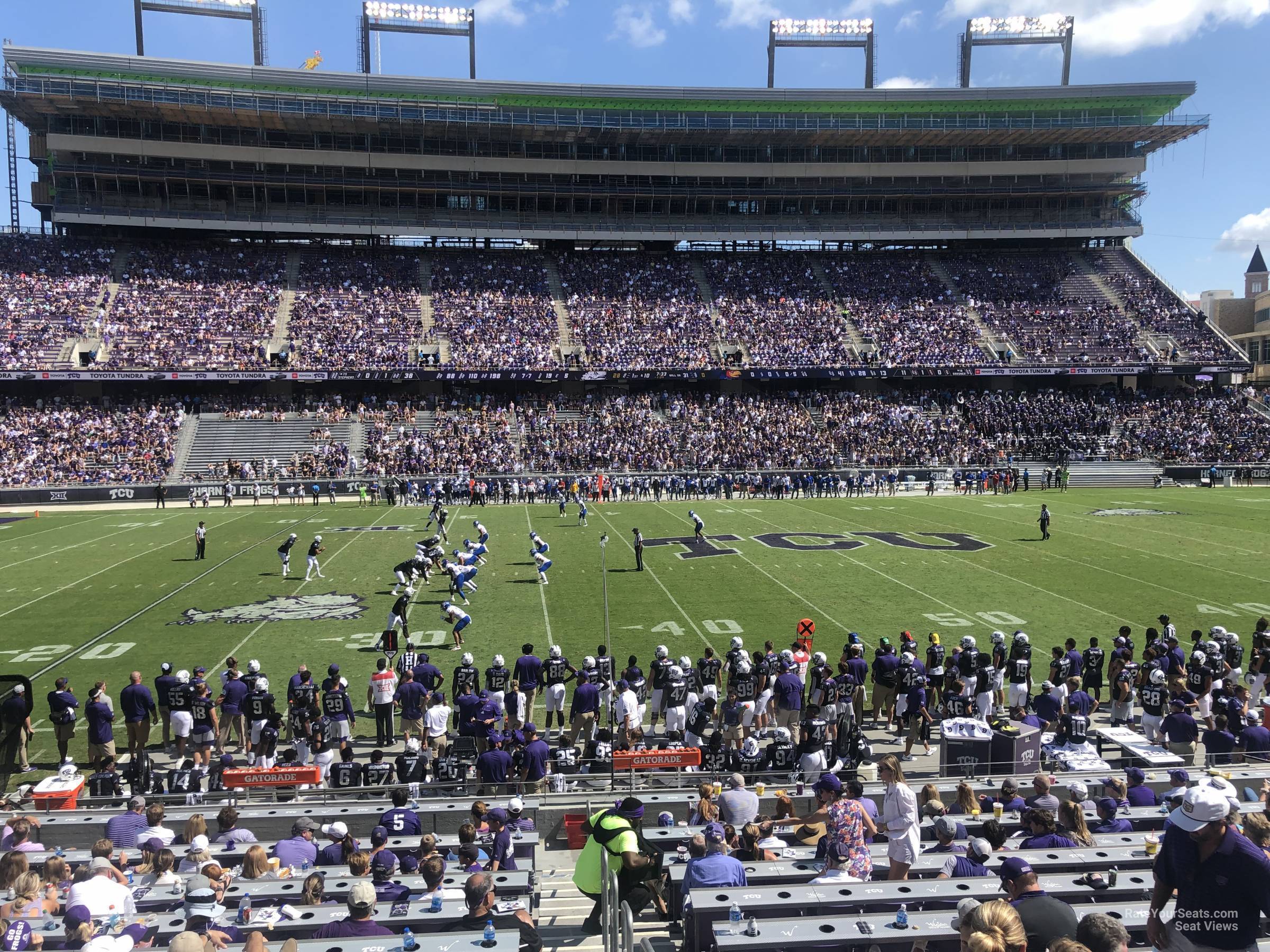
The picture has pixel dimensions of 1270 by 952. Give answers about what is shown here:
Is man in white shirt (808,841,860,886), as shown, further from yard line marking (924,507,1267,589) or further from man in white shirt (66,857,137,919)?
yard line marking (924,507,1267,589)

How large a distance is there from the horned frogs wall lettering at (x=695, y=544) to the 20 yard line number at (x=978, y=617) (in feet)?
27.4

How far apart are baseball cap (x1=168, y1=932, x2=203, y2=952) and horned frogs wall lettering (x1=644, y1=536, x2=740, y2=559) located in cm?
2162

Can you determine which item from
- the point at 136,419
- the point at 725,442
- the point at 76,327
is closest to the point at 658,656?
the point at 725,442

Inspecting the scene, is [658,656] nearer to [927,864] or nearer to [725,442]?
[927,864]

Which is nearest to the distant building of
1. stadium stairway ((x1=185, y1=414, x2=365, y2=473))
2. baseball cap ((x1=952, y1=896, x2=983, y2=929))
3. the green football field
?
the green football field

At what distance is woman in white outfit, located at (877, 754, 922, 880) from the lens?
6.43 meters

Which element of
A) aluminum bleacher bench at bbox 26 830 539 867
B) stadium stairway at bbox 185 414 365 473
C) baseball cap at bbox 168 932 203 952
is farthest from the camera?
stadium stairway at bbox 185 414 365 473

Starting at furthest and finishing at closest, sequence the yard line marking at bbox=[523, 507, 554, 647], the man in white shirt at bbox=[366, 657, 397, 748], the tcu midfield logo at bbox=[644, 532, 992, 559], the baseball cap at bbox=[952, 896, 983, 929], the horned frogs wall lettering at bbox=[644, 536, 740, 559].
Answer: the tcu midfield logo at bbox=[644, 532, 992, 559]
the horned frogs wall lettering at bbox=[644, 536, 740, 559]
the yard line marking at bbox=[523, 507, 554, 647]
the man in white shirt at bbox=[366, 657, 397, 748]
the baseball cap at bbox=[952, 896, 983, 929]

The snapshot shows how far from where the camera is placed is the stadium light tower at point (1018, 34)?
6481 centimetres

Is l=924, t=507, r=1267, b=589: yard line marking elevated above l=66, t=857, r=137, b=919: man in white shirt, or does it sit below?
below

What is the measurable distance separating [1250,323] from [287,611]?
262 feet

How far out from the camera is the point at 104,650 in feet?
55.7

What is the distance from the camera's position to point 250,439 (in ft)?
151

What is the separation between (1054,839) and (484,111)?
195ft
